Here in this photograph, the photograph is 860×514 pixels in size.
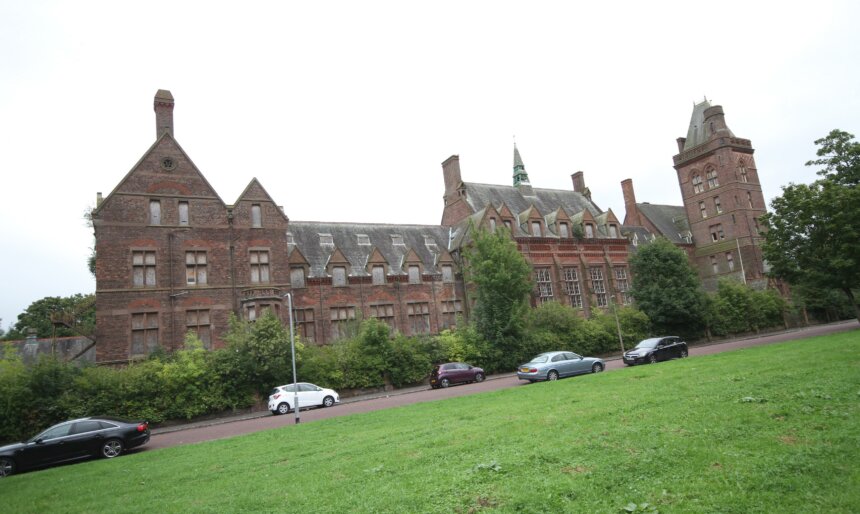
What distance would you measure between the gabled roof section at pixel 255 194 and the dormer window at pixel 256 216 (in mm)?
564

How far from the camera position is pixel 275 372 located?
1182 inches

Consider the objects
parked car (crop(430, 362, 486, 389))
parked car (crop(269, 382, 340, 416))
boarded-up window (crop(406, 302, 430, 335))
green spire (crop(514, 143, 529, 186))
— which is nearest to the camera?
parked car (crop(269, 382, 340, 416))

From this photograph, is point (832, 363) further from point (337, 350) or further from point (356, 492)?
point (337, 350)

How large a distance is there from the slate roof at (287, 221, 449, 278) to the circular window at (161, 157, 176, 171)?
1021cm

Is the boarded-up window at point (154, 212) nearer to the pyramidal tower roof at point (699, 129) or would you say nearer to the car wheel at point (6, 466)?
the car wheel at point (6, 466)

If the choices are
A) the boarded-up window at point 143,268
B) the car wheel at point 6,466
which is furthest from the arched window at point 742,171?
the car wheel at point 6,466

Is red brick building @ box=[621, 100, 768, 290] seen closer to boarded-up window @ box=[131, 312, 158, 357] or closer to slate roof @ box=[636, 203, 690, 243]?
slate roof @ box=[636, 203, 690, 243]

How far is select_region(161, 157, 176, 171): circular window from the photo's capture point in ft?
113

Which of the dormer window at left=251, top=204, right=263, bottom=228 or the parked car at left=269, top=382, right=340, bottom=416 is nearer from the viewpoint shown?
the parked car at left=269, top=382, right=340, bottom=416

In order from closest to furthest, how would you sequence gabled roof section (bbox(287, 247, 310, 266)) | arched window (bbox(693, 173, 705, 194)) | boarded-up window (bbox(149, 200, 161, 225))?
boarded-up window (bbox(149, 200, 161, 225)) → gabled roof section (bbox(287, 247, 310, 266)) → arched window (bbox(693, 173, 705, 194))

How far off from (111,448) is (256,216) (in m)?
21.4

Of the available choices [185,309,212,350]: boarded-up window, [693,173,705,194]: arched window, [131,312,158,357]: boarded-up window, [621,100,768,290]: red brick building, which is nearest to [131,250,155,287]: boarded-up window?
[131,312,158,357]: boarded-up window

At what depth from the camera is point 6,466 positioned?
16.5 m

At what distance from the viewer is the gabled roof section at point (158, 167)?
33.0 meters
